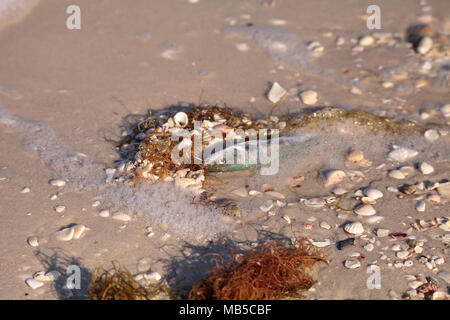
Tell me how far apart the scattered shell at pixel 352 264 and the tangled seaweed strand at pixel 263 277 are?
0.43 ft

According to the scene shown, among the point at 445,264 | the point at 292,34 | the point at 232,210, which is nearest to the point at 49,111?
the point at 232,210

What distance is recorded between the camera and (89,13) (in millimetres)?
5703

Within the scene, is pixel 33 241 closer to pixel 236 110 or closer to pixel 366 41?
pixel 236 110

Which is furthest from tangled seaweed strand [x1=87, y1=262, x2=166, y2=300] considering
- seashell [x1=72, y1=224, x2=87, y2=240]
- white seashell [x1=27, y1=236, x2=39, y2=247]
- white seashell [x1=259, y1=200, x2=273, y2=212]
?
white seashell [x1=259, y1=200, x2=273, y2=212]

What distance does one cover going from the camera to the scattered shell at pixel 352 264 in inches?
118

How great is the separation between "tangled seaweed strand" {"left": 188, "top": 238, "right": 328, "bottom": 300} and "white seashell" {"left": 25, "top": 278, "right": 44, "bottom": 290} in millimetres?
936

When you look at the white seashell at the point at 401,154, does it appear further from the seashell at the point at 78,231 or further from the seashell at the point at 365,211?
the seashell at the point at 78,231

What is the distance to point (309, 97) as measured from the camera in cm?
455

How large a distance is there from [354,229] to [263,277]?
2.54 ft

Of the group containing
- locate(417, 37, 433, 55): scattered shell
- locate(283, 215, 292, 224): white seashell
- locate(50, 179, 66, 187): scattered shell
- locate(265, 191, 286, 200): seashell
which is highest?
locate(417, 37, 433, 55): scattered shell

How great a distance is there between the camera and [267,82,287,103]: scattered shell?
4550mm

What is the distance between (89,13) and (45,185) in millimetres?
2863

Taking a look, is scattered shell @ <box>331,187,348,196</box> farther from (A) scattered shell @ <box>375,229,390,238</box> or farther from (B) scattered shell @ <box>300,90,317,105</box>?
(B) scattered shell @ <box>300,90,317,105</box>
